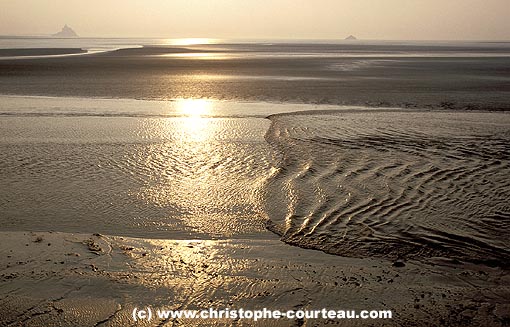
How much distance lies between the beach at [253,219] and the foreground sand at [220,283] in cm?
2

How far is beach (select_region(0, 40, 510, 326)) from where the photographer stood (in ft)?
18.0

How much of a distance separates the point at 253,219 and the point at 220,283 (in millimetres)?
2262

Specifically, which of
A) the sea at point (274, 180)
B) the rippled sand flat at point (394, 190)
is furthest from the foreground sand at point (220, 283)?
the rippled sand flat at point (394, 190)

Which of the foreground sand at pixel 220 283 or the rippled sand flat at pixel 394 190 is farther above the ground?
the rippled sand flat at pixel 394 190

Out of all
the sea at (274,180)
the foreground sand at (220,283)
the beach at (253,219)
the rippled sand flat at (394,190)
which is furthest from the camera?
the sea at (274,180)

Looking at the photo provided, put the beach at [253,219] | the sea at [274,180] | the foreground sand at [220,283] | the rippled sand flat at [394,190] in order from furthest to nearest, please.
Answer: the sea at [274,180] → the rippled sand flat at [394,190] → the beach at [253,219] → the foreground sand at [220,283]

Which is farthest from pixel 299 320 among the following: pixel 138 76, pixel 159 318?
pixel 138 76

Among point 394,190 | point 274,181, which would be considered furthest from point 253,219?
point 394,190

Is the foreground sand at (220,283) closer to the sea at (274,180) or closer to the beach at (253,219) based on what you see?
the beach at (253,219)

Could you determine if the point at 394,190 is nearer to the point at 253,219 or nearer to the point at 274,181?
the point at 274,181

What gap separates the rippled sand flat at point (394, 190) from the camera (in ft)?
23.2

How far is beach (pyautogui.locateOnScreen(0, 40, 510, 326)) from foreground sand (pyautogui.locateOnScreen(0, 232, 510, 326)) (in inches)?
1.0

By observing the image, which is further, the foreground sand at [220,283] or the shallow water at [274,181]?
the shallow water at [274,181]

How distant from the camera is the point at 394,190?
369 inches
